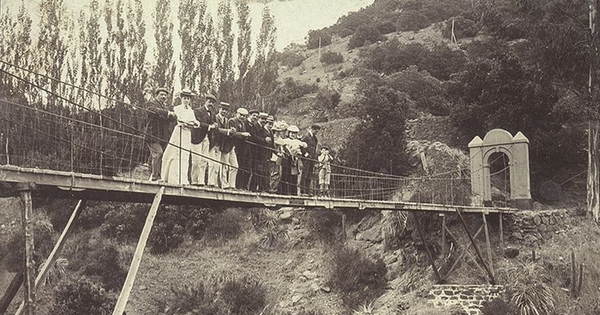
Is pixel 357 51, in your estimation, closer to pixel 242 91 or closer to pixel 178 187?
pixel 242 91

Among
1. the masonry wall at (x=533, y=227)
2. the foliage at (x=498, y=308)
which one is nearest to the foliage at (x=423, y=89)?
the masonry wall at (x=533, y=227)

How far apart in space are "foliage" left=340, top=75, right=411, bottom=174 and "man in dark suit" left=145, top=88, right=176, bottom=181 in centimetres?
1299

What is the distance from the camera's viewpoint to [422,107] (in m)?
30.4

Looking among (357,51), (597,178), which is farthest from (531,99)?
(357,51)

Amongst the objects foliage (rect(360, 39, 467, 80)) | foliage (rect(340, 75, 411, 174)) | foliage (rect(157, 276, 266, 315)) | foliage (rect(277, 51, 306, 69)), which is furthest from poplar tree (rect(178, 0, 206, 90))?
foliage (rect(277, 51, 306, 69))

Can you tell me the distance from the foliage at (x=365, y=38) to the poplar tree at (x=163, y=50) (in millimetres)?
25097

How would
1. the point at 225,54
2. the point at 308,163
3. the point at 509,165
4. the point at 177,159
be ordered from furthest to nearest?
the point at 225,54
the point at 509,165
the point at 308,163
the point at 177,159

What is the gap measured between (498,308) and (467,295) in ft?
3.65

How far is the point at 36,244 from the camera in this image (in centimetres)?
2314

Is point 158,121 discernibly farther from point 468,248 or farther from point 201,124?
point 468,248

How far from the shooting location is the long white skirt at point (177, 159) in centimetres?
978

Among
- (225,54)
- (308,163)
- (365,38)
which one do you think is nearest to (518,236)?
(308,163)

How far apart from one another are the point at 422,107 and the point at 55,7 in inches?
662

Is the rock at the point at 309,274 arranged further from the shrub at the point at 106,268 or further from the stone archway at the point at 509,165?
the shrub at the point at 106,268
